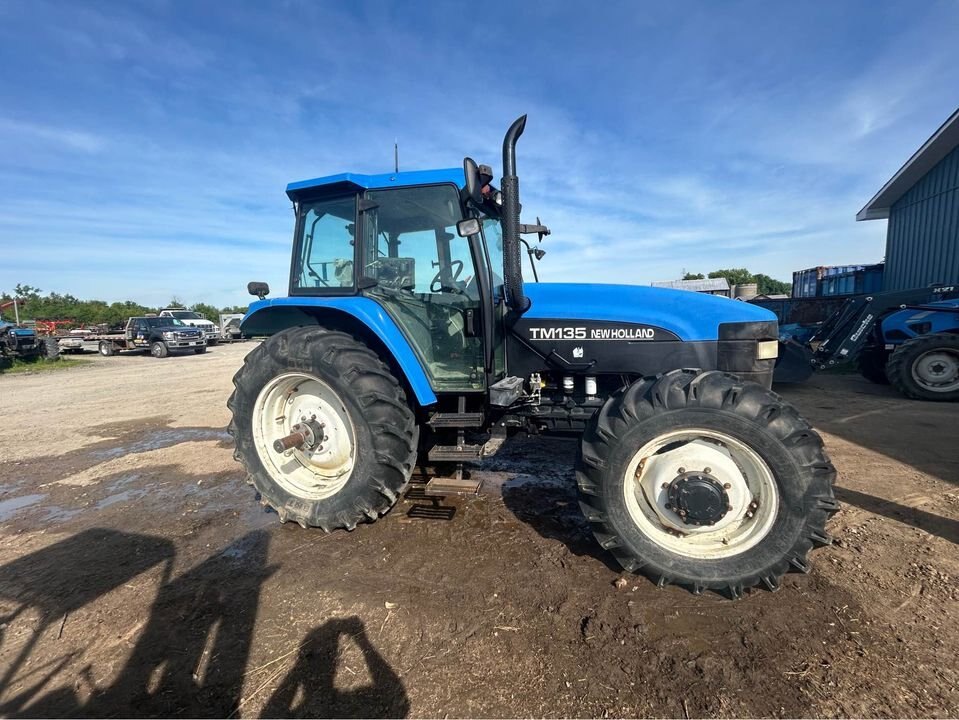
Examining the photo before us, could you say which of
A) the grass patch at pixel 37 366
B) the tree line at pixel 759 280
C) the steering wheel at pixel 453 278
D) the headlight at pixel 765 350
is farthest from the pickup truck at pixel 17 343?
the tree line at pixel 759 280

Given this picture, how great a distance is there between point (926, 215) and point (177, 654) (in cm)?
1672

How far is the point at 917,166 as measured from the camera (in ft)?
38.4

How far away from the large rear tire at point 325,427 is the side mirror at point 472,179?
1.17 meters

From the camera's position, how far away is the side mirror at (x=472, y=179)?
253 cm

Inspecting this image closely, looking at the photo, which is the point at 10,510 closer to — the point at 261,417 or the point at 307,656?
the point at 261,417

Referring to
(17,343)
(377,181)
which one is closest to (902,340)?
(377,181)

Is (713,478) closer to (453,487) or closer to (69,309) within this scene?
(453,487)

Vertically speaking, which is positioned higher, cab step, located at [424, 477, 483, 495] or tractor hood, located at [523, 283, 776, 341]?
tractor hood, located at [523, 283, 776, 341]

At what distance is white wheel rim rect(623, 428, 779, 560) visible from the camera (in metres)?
2.29

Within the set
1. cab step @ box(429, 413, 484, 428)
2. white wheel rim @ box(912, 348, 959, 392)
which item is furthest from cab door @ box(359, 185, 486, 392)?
white wheel rim @ box(912, 348, 959, 392)

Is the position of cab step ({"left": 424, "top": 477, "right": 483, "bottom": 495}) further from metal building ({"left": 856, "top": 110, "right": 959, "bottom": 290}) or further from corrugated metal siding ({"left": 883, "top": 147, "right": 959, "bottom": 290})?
corrugated metal siding ({"left": 883, "top": 147, "right": 959, "bottom": 290})

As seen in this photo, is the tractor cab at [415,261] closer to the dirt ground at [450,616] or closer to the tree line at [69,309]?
the dirt ground at [450,616]

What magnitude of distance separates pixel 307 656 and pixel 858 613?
2404 millimetres

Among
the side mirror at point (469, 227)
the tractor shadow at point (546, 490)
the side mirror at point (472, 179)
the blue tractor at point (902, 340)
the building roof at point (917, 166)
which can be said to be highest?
the building roof at point (917, 166)
